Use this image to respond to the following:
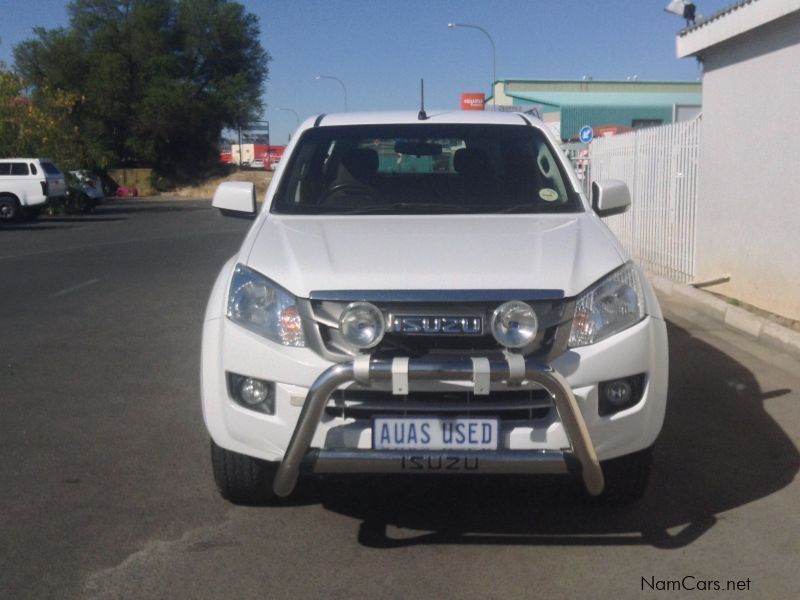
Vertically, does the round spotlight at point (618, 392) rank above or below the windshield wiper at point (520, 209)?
below

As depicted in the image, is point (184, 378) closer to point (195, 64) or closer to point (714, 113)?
point (714, 113)

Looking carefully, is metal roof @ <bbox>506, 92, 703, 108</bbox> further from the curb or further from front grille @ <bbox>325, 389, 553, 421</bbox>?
front grille @ <bbox>325, 389, 553, 421</bbox>

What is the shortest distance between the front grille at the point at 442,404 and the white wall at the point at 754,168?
613cm

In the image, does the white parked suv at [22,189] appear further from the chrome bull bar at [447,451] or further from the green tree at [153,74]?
the green tree at [153,74]

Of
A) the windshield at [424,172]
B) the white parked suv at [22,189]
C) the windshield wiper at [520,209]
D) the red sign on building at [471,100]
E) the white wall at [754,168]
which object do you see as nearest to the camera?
the windshield wiper at [520,209]

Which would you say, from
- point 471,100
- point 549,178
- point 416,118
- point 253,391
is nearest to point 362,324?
point 253,391

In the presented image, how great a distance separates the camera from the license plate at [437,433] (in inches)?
142

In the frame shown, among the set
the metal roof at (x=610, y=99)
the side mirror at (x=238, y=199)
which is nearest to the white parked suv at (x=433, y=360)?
the side mirror at (x=238, y=199)

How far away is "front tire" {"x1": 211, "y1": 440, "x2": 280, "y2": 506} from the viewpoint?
414 centimetres

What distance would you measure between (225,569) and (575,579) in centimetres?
130

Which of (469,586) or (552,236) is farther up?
(552,236)

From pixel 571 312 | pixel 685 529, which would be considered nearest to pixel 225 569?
pixel 571 312

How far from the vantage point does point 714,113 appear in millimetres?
11133

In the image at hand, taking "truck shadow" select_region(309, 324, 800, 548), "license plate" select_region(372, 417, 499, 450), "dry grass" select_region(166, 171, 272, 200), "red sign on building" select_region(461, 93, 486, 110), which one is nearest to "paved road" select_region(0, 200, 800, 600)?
"truck shadow" select_region(309, 324, 800, 548)
